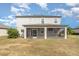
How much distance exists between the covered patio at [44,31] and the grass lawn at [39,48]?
176 millimetres

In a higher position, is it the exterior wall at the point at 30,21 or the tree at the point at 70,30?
the exterior wall at the point at 30,21

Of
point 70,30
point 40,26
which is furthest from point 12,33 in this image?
point 70,30

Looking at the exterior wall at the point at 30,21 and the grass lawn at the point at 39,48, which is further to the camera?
the grass lawn at the point at 39,48

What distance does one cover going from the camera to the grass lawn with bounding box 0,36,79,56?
1888 centimetres

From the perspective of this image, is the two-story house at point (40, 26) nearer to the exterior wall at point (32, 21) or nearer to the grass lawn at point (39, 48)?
the exterior wall at point (32, 21)

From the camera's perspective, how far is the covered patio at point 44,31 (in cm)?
1880

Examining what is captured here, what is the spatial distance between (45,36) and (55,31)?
37 centimetres

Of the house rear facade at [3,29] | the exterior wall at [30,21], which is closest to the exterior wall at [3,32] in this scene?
the house rear facade at [3,29]

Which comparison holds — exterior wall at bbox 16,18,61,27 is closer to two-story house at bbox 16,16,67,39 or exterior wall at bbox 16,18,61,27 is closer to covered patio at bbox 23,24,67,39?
two-story house at bbox 16,16,67,39

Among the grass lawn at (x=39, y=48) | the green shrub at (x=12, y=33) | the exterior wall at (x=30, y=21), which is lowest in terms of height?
the grass lawn at (x=39, y=48)

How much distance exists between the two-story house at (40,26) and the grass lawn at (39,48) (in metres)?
0.21

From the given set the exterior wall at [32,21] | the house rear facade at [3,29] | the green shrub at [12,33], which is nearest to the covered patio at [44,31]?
the exterior wall at [32,21]

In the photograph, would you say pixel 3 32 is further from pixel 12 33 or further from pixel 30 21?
pixel 30 21

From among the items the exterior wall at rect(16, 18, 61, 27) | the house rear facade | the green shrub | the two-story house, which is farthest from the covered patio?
the house rear facade
